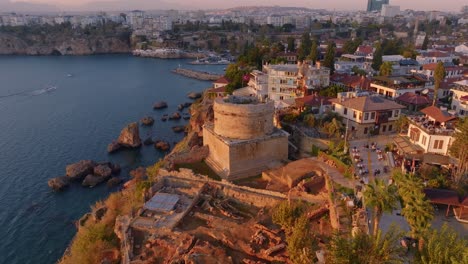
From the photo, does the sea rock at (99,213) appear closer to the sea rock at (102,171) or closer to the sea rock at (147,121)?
the sea rock at (102,171)

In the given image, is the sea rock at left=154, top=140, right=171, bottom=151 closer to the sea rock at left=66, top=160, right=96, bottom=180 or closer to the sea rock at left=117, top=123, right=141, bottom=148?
the sea rock at left=117, top=123, right=141, bottom=148

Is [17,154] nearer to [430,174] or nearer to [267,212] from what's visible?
[267,212]

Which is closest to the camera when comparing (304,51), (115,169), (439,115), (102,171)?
(439,115)

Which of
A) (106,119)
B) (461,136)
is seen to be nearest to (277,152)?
(461,136)

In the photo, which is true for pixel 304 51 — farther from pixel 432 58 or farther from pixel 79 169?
pixel 79 169

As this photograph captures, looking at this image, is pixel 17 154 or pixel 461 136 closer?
pixel 461 136

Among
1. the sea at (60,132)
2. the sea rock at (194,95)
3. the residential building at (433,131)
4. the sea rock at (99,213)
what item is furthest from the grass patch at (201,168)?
the sea rock at (194,95)

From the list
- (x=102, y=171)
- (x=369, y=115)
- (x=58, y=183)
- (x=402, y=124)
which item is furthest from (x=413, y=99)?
(x=58, y=183)
